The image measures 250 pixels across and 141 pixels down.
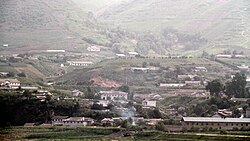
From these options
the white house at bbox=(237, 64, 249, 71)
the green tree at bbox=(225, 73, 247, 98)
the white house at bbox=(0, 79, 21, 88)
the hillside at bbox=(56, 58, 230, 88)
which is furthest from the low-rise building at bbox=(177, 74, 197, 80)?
the white house at bbox=(0, 79, 21, 88)

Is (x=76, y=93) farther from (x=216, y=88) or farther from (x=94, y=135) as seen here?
(x=94, y=135)

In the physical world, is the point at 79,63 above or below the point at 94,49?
below

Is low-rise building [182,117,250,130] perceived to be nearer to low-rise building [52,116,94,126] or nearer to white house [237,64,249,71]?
low-rise building [52,116,94,126]

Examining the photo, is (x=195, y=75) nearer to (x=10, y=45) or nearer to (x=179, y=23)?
(x=10, y=45)

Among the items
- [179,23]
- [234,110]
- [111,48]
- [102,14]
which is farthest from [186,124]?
[102,14]

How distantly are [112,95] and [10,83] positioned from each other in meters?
5.76

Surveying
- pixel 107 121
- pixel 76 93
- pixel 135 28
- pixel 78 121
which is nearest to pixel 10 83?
pixel 76 93

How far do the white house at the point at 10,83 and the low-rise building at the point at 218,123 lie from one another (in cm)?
1197

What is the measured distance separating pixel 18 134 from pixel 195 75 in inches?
753

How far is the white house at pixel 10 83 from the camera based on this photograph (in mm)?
33128

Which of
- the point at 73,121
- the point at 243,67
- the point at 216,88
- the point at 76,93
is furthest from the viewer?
the point at 243,67

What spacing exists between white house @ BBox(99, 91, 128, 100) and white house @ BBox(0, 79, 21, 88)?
4738 mm

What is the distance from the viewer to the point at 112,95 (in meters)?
34.0

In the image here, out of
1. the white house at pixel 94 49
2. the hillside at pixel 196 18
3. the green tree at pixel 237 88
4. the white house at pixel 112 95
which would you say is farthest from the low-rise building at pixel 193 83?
the white house at pixel 94 49
